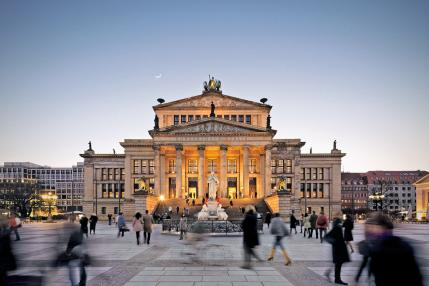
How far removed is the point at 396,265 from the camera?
695cm

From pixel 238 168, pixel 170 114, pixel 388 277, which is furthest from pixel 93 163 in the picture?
pixel 388 277

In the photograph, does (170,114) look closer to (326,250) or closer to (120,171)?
(120,171)

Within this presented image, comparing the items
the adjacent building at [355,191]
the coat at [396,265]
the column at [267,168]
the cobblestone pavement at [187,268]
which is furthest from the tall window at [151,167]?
the adjacent building at [355,191]

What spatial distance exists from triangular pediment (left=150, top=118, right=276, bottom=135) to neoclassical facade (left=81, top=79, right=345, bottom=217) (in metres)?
0.18

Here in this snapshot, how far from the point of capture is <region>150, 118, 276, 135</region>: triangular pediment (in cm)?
7881

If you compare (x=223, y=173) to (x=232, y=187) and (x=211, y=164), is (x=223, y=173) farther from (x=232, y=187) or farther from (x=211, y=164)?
(x=232, y=187)

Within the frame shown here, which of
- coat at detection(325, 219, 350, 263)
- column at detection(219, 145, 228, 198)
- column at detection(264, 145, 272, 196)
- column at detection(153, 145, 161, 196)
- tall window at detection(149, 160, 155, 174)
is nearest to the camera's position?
coat at detection(325, 219, 350, 263)

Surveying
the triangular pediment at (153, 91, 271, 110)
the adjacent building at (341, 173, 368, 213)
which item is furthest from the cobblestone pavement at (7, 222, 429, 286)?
the adjacent building at (341, 173, 368, 213)

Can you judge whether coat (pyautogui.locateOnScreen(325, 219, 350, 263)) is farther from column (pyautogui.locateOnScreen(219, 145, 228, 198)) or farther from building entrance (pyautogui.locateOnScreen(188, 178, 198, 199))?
building entrance (pyautogui.locateOnScreen(188, 178, 198, 199))

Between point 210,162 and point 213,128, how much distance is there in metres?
12.0

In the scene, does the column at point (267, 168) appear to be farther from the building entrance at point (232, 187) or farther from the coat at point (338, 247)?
the coat at point (338, 247)

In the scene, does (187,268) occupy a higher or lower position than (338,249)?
lower

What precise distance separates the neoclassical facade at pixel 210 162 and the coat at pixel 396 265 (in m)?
62.7

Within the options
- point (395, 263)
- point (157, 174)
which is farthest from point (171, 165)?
point (395, 263)
